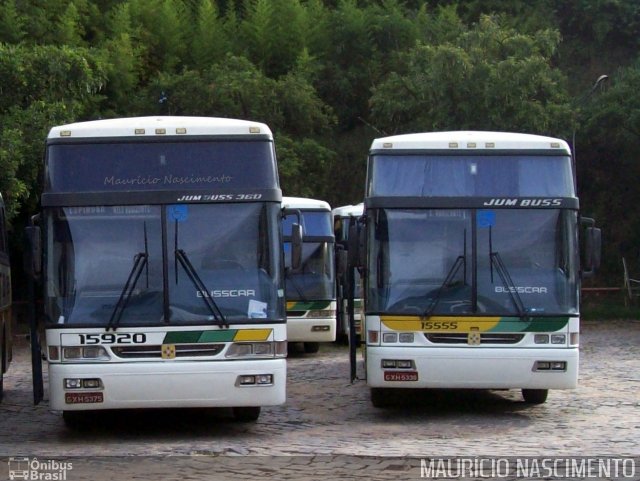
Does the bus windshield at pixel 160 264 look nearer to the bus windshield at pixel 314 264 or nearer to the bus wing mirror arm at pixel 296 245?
the bus wing mirror arm at pixel 296 245

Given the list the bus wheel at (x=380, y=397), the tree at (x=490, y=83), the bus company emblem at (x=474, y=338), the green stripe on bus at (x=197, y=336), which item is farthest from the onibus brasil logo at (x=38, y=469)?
the tree at (x=490, y=83)

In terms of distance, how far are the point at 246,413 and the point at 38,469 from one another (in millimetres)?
3227

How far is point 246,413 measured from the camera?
503 inches

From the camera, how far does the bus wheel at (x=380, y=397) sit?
14016 millimetres

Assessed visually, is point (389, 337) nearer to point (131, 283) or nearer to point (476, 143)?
point (476, 143)

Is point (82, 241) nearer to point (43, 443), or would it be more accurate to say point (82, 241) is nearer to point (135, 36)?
point (43, 443)

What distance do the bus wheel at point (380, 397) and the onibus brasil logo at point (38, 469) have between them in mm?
4690

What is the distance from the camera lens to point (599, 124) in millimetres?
34656

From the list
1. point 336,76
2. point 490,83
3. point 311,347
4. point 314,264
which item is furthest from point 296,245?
point 336,76

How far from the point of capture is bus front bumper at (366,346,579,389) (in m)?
12.9

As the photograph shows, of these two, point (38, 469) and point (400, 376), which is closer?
point (38, 469)

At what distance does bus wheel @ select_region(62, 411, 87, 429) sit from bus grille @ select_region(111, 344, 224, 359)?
4.85 feet

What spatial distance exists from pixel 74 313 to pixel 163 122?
224 cm

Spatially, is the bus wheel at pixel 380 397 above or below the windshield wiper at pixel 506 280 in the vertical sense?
below
